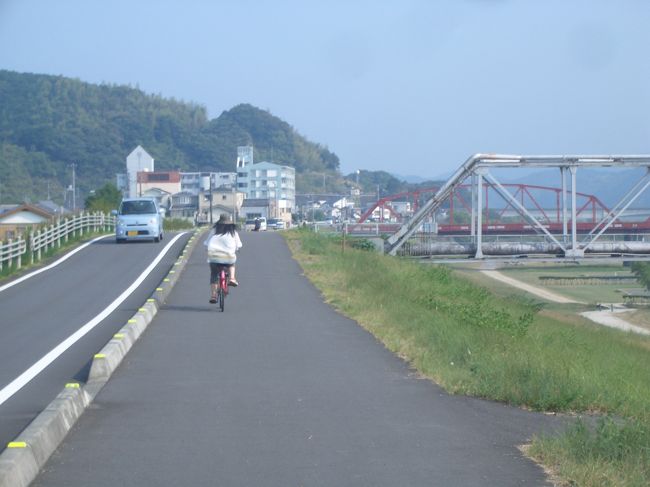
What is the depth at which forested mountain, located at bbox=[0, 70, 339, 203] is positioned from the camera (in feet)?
403

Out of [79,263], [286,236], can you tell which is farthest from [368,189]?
[79,263]

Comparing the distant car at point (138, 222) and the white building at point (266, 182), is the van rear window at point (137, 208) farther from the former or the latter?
the white building at point (266, 182)

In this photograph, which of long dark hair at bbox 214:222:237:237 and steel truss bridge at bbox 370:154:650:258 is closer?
long dark hair at bbox 214:222:237:237

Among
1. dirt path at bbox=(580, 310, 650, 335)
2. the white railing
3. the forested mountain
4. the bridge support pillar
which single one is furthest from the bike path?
the forested mountain

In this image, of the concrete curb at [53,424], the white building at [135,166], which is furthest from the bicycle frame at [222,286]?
the white building at [135,166]

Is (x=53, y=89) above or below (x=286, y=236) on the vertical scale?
above

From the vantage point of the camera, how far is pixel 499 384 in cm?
941

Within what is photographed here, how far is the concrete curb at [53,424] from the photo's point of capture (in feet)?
19.7

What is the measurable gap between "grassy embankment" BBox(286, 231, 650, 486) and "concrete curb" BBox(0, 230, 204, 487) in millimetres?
3793

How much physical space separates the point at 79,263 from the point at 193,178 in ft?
318

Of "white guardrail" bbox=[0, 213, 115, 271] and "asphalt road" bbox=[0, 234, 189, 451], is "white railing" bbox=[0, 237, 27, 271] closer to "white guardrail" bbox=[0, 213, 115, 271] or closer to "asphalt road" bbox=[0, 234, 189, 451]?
"white guardrail" bbox=[0, 213, 115, 271]

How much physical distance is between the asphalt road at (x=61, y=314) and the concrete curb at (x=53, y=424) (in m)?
0.40

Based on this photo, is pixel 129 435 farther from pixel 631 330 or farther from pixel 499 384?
pixel 631 330

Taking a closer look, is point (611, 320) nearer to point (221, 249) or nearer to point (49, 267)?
point (221, 249)
